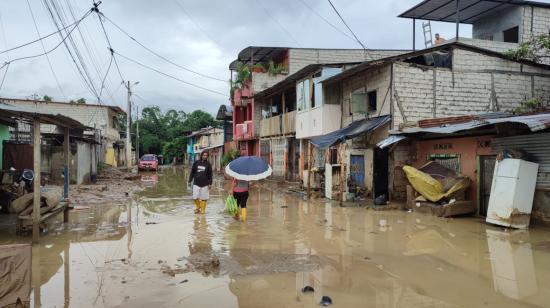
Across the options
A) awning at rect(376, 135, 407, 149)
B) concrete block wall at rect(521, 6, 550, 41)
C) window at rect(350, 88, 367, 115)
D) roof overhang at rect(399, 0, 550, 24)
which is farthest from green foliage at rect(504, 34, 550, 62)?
awning at rect(376, 135, 407, 149)

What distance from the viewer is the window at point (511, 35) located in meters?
21.0

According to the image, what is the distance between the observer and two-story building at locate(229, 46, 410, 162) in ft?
107

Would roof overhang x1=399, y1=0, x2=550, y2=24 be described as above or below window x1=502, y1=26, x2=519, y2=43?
above

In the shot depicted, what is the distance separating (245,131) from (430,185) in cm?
2482

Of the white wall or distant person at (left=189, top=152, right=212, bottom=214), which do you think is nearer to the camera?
distant person at (left=189, top=152, right=212, bottom=214)

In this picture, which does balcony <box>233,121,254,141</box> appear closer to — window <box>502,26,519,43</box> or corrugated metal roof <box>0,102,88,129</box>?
window <box>502,26,519,43</box>

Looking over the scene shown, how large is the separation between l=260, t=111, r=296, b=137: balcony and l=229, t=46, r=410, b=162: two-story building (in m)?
1.12

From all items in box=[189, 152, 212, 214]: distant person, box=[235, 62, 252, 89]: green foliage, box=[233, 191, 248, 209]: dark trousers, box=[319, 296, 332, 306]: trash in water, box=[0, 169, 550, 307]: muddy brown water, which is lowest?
box=[0, 169, 550, 307]: muddy brown water

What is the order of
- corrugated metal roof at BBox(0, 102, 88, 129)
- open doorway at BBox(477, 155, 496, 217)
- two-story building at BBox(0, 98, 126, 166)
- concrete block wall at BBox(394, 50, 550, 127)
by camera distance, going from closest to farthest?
corrugated metal roof at BBox(0, 102, 88, 129), open doorway at BBox(477, 155, 496, 217), concrete block wall at BBox(394, 50, 550, 127), two-story building at BBox(0, 98, 126, 166)

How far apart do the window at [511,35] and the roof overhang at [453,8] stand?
1.11 meters

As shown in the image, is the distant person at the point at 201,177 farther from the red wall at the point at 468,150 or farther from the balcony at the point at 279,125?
the balcony at the point at 279,125

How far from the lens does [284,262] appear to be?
732cm

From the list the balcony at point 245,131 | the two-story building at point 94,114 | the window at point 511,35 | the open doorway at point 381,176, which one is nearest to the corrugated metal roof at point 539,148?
the open doorway at point 381,176

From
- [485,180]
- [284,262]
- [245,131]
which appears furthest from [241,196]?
[245,131]
